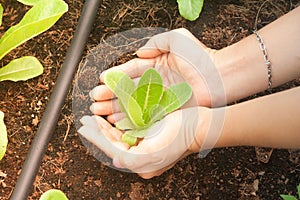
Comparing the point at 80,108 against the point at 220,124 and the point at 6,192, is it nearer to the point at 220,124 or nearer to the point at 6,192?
the point at 6,192

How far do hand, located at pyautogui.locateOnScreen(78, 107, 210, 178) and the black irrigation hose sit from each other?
0.12m

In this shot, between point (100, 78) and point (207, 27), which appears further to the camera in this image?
point (207, 27)

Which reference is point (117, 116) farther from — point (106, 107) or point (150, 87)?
point (150, 87)

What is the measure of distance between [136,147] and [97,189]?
0.19m

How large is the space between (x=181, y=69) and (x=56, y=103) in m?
0.34

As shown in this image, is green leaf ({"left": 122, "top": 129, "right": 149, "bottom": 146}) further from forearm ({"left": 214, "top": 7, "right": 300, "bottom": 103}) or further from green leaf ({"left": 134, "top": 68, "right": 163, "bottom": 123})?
forearm ({"left": 214, "top": 7, "right": 300, "bottom": 103})

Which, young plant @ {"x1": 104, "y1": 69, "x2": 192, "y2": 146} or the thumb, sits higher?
the thumb

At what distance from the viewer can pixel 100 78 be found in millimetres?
1543

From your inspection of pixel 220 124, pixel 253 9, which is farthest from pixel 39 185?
pixel 253 9

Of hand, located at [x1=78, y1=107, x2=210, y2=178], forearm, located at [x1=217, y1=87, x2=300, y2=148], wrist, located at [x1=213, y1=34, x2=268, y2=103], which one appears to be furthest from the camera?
wrist, located at [x1=213, y1=34, x2=268, y2=103]

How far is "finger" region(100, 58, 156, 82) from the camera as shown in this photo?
1.53 m

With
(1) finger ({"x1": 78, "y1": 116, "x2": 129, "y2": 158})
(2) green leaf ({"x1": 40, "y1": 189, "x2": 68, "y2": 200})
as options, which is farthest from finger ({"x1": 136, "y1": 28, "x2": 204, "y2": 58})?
(2) green leaf ({"x1": 40, "y1": 189, "x2": 68, "y2": 200})

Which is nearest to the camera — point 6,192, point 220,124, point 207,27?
point 220,124

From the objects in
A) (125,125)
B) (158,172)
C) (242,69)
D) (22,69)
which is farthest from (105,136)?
(242,69)
